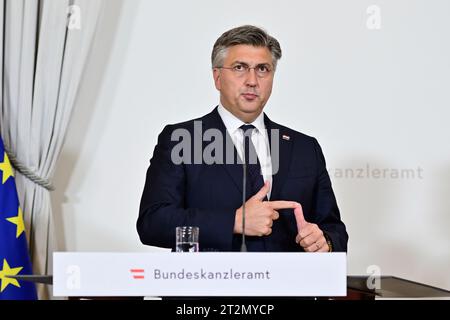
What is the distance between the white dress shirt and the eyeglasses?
7.2 inches

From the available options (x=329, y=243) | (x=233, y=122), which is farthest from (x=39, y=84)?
(x=329, y=243)

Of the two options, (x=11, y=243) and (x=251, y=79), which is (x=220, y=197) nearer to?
(x=251, y=79)

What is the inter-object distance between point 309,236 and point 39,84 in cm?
192

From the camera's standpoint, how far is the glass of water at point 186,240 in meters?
3.12

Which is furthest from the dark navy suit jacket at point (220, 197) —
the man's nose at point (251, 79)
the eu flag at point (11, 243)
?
the eu flag at point (11, 243)

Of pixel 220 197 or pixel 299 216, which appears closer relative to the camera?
pixel 299 216

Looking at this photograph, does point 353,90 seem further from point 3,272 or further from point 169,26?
point 3,272

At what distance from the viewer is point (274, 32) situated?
4574 millimetres

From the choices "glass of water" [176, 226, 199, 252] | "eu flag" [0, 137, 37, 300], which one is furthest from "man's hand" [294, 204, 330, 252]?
"eu flag" [0, 137, 37, 300]

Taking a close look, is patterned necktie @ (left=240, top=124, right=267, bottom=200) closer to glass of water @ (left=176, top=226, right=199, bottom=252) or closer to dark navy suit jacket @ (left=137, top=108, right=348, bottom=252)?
dark navy suit jacket @ (left=137, top=108, right=348, bottom=252)

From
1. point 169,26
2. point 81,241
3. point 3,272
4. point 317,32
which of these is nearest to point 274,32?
point 317,32

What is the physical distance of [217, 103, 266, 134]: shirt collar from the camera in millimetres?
3785

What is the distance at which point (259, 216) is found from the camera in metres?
3.24

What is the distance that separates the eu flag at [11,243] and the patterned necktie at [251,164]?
4.05 feet
